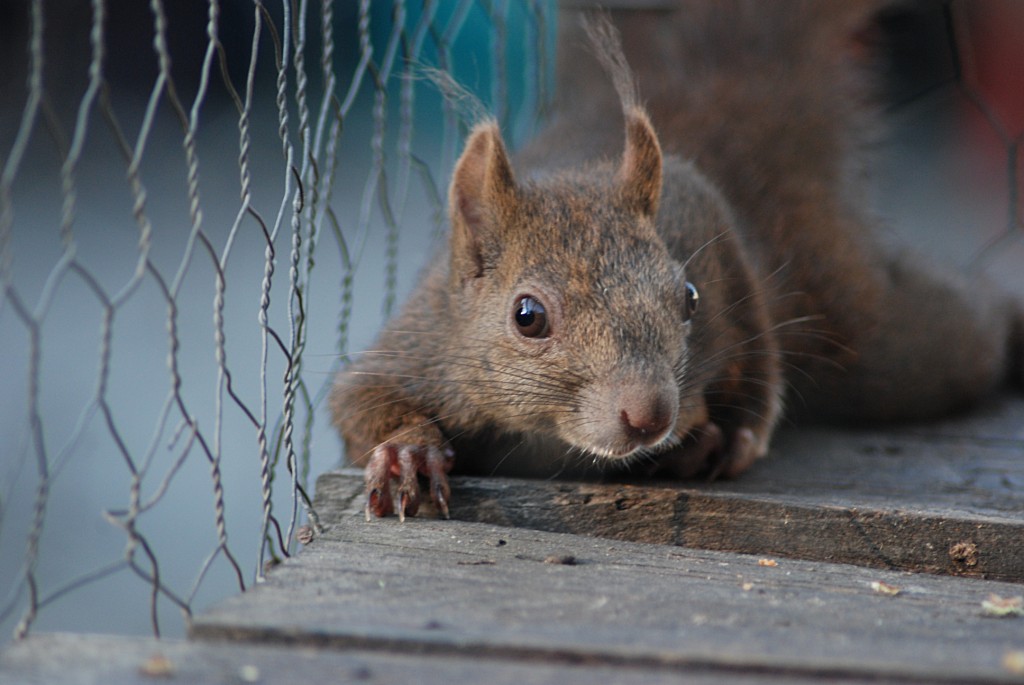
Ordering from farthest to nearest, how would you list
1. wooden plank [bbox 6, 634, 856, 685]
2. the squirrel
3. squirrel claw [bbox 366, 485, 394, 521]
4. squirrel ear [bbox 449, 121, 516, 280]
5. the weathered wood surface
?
squirrel ear [bbox 449, 121, 516, 280]
the squirrel
squirrel claw [bbox 366, 485, 394, 521]
the weathered wood surface
wooden plank [bbox 6, 634, 856, 685]

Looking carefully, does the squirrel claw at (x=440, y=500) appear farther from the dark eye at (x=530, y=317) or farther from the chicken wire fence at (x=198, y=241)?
the chicken wire fence at (x=198, y=241)

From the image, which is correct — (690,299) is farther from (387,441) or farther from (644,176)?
(387,441)

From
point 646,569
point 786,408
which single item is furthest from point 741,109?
point 646,569

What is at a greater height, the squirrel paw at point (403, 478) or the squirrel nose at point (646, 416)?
the squirrel nose at point (646, 416)

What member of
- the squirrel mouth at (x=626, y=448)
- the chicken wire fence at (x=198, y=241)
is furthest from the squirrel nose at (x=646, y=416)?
the chicken wire fence at (x=198, y=241)

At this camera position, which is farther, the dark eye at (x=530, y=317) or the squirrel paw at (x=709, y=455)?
the squirrel paw at (x=709, y=455)

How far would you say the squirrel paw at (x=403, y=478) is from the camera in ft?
5.86

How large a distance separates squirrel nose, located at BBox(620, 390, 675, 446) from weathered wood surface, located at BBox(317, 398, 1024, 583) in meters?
0.11

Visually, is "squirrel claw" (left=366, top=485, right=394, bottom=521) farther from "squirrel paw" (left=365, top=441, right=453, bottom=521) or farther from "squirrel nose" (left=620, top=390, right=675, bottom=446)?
"squirrel nose" (left=620, top=390, right=675, bottom=446)

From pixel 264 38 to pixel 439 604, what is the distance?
3519 millimetres

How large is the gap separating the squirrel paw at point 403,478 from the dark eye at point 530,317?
0.26 meters

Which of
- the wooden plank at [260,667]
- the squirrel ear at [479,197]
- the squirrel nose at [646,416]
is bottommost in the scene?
the wooden plank at [260,667]

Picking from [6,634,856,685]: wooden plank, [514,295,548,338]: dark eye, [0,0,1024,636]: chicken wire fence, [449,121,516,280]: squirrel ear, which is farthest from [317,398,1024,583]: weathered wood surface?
[0,0,1024,636]: chicken wire fence

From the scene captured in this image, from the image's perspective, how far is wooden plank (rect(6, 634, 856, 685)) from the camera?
1070 mm
